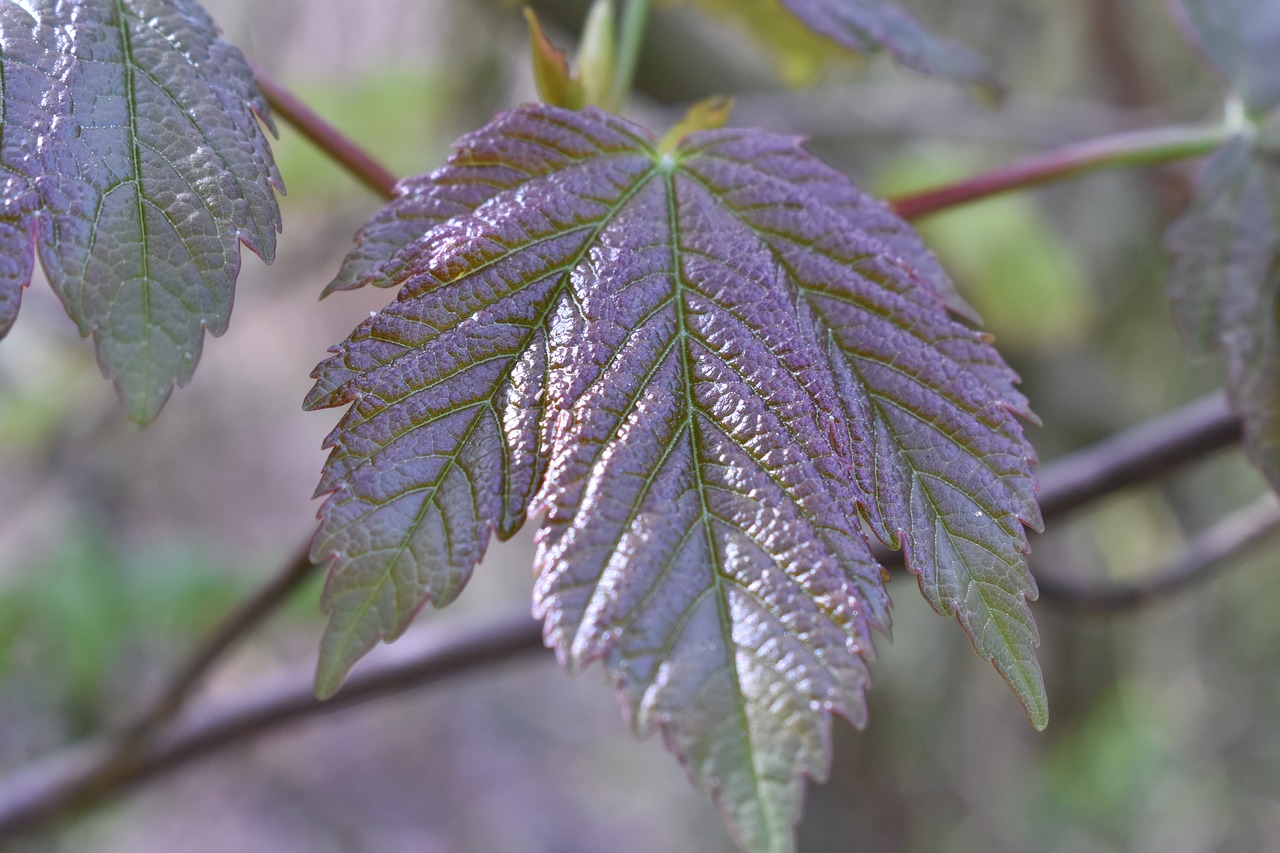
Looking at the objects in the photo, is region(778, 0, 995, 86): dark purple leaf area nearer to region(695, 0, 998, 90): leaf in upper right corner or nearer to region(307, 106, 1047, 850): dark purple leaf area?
region(695, 0, 998, 90): leaf in upper right corner

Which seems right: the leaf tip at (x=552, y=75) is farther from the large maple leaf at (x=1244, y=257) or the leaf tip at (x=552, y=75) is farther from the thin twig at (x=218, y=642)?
the large maple leaf at (x=1244, y=257)

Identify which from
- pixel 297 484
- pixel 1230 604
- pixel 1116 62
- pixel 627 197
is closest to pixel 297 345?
pixel 297 484

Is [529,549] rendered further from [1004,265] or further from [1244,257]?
[1244,257]

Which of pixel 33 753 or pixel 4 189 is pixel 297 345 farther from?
pixel 4 189

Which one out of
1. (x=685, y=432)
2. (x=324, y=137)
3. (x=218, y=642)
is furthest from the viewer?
(x=218, y=642)

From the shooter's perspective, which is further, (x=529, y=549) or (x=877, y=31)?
(x=529, y=549)

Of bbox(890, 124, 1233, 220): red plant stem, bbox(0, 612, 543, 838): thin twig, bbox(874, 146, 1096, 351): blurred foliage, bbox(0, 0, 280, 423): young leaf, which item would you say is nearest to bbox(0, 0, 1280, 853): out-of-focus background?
bbox(874, 146, 1096, 351): blurred foliage

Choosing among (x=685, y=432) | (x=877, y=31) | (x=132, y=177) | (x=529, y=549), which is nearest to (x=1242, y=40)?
(x=877, y=31)
